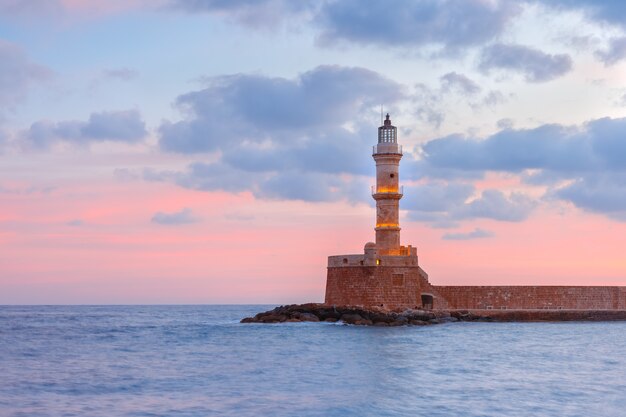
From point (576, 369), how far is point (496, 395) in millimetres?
6440

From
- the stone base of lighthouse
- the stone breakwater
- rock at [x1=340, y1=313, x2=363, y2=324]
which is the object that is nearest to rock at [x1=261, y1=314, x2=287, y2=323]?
the stone breakwater

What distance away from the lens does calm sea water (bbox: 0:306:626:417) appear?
18.3 m

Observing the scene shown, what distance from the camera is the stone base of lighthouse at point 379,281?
41.1 metres

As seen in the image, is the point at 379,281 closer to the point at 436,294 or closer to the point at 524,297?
the point at 436,294

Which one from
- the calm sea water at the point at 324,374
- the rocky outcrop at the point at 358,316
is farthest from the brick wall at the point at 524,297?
the calm sea water at the point at 324,374

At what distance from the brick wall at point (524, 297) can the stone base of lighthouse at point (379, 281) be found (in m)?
2.69

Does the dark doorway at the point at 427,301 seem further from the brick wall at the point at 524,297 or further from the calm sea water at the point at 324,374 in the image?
the calm sea water at the point at 324,374

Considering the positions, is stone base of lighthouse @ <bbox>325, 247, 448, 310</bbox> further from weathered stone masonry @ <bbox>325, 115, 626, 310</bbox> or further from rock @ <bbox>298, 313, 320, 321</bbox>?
rock @ <bbox>298, 313, 320, 321</bbox>

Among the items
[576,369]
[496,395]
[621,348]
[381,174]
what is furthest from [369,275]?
[496,395]

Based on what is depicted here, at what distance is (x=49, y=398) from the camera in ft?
62.7

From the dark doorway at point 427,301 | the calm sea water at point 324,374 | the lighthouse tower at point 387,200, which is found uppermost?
the lighthouse tower at point 387,200

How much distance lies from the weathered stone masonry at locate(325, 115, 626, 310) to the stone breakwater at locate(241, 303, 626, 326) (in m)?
0.40

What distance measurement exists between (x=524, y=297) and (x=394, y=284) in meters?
7.68

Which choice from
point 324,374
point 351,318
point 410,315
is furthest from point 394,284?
point 324,374
